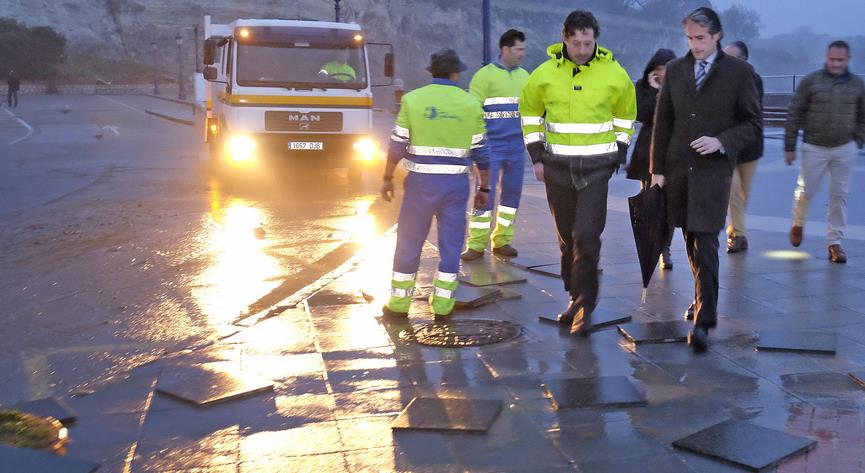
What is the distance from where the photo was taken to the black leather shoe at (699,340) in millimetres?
5840

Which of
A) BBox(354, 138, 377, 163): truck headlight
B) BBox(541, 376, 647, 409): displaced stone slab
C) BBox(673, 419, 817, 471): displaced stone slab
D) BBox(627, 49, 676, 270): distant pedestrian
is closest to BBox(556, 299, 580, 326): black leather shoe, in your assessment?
BBox(541, 376, 647, 409): displaced stone slab

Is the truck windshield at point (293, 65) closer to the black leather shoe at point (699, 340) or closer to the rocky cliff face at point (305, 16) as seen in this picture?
the black leather shoe at point (699, 340)

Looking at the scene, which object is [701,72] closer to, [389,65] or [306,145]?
[306,145]

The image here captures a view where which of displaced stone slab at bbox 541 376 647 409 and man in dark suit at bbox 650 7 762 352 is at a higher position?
man in dark suit at bbox 650 7 762 352

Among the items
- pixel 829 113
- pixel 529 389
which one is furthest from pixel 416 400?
pixel 829 113

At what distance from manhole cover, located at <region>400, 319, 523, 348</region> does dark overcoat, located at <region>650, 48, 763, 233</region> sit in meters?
1.31

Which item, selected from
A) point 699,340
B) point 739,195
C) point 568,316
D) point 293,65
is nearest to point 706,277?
point 699,340

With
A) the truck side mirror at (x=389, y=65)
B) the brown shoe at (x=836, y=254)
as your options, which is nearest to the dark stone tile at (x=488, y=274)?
the brown shoe at (x=836, y=254)

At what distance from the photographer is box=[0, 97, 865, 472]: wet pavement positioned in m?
4.31

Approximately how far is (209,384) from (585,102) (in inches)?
107

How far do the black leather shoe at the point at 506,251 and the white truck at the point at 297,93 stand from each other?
7.33m

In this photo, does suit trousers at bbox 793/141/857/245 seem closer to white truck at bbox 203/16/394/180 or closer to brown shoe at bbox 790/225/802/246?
brown shoe at bbox 790/225/802/246

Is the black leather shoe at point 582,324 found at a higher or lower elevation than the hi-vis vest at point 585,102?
lower

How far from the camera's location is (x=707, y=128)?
5.89m
